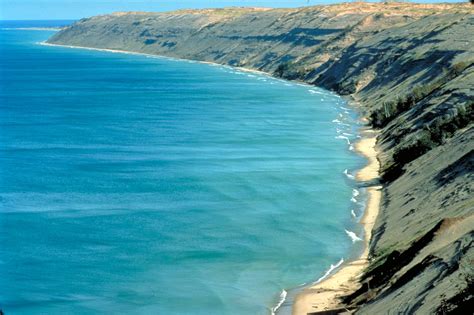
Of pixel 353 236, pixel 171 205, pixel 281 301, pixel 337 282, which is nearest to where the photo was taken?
pixel 281 301

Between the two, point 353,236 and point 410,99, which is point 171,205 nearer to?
point 353,236

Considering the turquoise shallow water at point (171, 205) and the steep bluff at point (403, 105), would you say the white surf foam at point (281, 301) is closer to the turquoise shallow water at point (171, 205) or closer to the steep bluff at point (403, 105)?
the turquoise shallow water at point (171, 205)

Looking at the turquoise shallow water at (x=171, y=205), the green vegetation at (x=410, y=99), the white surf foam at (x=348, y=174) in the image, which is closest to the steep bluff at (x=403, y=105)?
the green vegetation at (x=410, y=99)

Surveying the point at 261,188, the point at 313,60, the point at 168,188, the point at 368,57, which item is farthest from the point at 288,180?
the point at 313,60

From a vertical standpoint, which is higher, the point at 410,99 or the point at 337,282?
the point at 410,99

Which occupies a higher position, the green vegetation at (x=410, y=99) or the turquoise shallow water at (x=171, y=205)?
the green vegetation at (x=410, y=99)

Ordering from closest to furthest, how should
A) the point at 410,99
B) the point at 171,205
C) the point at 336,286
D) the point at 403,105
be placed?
the point at 336,286 < the point at 171,205 < the point at 410,99 < the point at 403,105

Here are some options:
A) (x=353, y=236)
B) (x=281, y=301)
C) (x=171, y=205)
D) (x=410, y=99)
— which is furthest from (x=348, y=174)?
(x=281, y=301)
